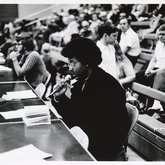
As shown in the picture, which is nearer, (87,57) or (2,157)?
(2,157)

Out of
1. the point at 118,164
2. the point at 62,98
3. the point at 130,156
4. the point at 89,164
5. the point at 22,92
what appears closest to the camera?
the point at 89,164

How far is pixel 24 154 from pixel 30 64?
261 centimetres

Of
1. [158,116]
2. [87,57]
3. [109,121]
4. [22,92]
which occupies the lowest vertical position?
[158,116]

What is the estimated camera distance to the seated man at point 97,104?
6.79 ft

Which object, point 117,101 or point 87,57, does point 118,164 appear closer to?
point 117,101

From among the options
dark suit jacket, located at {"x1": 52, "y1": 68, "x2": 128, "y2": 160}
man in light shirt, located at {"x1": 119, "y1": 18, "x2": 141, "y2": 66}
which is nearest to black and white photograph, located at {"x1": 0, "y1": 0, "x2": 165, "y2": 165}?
dark suit jacket, located at {"x1": 52, "y1": 68, "x2": 128, "y2": 160}

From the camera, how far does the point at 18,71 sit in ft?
12.9

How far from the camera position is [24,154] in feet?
5.14

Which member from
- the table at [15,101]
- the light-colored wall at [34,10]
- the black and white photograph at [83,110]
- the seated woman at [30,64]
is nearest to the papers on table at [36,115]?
the black and white photograph at [83,110]

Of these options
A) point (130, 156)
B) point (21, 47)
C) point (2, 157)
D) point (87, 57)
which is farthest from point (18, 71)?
point (2, 157)

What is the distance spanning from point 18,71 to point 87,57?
193cm

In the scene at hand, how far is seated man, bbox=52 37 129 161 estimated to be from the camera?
6.79 ft

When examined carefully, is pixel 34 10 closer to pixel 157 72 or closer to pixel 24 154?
pixel 157 72

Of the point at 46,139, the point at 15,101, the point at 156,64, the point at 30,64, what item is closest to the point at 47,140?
the point at 46,139
